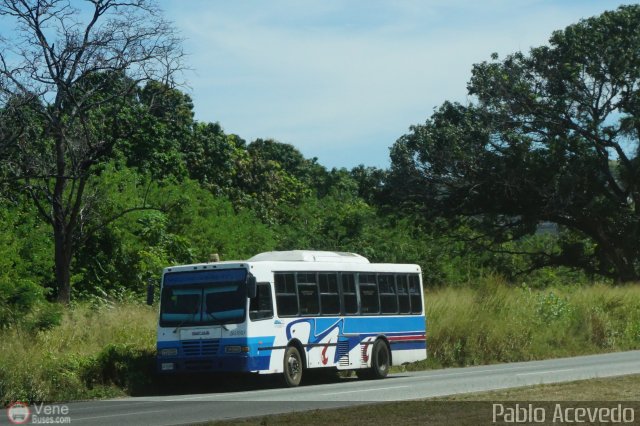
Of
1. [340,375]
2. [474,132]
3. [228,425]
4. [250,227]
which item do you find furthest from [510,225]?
[228,425]

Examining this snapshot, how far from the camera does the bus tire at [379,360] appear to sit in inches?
1089

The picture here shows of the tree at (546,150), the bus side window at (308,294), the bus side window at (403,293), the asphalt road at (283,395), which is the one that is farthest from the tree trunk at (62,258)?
the tree at (546,150)

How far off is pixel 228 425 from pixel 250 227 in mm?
38961

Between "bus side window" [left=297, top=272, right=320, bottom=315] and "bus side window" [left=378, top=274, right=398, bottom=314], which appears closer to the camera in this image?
"bus side window" [left=297, top=272, right=320, bottom=315]

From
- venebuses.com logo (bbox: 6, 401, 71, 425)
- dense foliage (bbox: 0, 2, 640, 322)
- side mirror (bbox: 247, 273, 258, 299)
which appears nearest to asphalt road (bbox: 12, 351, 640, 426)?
venebuses.com logo (bbox: 6, 401, 71, 425)

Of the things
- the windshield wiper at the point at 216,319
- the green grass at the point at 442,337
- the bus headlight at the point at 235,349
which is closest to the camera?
the green grass at the point at 442,337

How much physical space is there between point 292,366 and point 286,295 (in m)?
1.56

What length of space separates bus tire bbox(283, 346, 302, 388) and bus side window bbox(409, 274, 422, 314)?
576 centimetres

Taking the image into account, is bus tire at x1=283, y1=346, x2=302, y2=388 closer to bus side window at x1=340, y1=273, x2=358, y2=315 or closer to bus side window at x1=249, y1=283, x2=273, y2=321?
bus side window at x1=249, y1=283, x2=273, y2=321

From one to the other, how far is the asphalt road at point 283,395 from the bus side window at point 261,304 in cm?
155

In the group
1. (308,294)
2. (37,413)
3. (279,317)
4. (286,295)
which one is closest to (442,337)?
(308,294)

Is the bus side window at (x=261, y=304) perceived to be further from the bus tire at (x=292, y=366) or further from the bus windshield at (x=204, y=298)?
the bus tire at (x=292, y=366)

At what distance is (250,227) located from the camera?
53.2 meters

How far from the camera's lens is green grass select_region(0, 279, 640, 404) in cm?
2298
